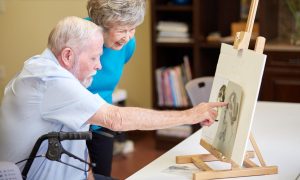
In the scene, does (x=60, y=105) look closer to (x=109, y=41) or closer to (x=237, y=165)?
(x=109, y=41)

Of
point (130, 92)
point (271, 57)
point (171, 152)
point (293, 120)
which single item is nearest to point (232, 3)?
point (271, 57)

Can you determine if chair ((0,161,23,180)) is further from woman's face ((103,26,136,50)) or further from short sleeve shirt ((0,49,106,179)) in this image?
woman's face ((103,26,136,50))

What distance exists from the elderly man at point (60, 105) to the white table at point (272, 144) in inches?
9.5

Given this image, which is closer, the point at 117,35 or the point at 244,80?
the point at 244,80

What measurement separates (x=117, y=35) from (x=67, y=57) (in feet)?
1.29

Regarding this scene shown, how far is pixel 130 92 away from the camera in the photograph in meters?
5.34

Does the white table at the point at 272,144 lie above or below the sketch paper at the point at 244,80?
below

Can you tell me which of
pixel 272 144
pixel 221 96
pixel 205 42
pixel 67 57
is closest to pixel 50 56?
pixel 67 57

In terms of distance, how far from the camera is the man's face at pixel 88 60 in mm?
2066

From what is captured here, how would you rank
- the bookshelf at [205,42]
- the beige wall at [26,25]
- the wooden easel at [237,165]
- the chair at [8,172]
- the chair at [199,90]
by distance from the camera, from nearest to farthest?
1. the chair at [8,172]
2. the wooden easel at [237,165]
3. the chair at [199,90]
4. the bookshelf at [205,42]
5. the beige wall at [26,25]

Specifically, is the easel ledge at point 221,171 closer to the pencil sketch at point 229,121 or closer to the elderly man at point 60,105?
the pencil sketch at point 229,121

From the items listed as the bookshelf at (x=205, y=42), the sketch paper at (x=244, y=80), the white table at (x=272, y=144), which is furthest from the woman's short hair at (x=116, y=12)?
the bookshelf at (x=205, y=42)

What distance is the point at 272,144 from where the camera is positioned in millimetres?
2535

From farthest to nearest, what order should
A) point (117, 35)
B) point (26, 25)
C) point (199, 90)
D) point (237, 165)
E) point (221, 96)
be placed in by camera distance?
point (26, 25) → point (199, 90) → point (117, 35) → point (221, 96) → point (237, 165)
